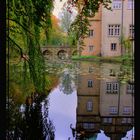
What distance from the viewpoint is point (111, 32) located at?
85.3 ft

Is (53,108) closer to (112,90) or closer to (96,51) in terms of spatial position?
(112,90)

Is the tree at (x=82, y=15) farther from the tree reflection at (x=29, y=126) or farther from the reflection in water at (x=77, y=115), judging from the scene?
the tree reflection at (x=29, y=126)

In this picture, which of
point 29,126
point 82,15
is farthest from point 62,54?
point 82,15

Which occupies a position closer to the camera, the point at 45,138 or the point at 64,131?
the point at 45,138

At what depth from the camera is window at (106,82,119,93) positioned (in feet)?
38.8

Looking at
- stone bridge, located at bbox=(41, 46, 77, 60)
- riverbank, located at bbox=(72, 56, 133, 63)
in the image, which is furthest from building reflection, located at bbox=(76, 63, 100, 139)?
stone bridge, located at bbox=(41, 46, 77, 60)

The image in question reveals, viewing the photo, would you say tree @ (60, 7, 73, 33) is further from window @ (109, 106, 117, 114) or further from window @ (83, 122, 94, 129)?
window @ (109, 106, 117, 114)

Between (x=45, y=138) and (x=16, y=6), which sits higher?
(x=16, y=6)

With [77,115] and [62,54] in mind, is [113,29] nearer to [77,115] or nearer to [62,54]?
[62,54]

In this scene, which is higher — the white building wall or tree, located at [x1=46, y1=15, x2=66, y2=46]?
the white building wall

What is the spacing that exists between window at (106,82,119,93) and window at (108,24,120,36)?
12364mm

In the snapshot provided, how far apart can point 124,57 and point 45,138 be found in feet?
60.2

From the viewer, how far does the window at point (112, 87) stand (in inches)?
465
